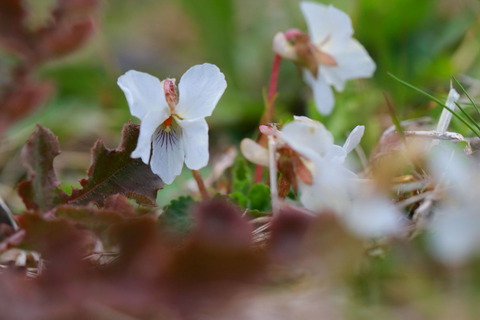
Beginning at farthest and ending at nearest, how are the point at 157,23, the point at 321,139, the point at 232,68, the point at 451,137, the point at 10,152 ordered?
the point at 157,23 → the point at 232,68 → the point at 10,152 → the point at 451,137 → the point at 321,139

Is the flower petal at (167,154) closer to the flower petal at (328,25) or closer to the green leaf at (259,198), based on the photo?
the green leaf at (259,198)

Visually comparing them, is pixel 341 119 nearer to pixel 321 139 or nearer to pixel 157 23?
pixel 321 139

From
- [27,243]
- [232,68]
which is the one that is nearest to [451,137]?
[27,243]

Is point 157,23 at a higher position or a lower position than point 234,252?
lower

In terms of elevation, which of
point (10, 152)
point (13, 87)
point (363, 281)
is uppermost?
point (363, 281)

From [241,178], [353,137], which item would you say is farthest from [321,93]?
[353,137]

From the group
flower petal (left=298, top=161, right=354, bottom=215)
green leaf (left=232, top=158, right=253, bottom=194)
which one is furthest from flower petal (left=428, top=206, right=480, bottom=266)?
green leaf (left=232, top=158, right=253, bottom=194)

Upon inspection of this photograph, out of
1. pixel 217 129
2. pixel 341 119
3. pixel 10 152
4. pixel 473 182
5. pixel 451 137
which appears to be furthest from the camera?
pixel 217 129

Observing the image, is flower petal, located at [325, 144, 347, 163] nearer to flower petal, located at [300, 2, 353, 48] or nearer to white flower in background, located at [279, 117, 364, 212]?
white flower in background, located at [279, 117, 364, 212]
